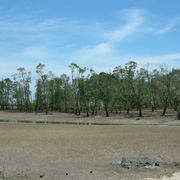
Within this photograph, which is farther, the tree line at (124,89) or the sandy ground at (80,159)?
the tree line at (124,89)

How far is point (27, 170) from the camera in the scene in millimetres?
11094

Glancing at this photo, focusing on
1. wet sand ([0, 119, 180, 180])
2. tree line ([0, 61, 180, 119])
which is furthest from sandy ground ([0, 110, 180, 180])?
tree line ([0, 61, 180, 119])

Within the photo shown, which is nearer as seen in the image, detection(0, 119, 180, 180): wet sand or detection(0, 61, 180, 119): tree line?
detection(0, 119, 180, 180): wet sand

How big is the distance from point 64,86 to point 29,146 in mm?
55849

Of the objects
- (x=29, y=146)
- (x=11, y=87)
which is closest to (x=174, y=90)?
(x=29, y=146)

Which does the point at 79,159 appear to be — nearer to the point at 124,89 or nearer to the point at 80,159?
the point at 80,159

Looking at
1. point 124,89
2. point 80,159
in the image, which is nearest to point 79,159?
point 80,159

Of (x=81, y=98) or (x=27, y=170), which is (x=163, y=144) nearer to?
(x=27, y=170)

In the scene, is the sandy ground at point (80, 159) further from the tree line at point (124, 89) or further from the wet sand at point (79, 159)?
the tree line at point (124, 89)

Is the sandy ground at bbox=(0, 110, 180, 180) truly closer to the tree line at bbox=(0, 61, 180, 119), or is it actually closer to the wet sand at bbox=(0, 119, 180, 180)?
the wet sand at bbox=(0, 119, 180, 180)

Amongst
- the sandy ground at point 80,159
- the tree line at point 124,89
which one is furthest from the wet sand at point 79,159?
the tree line at point 124,89

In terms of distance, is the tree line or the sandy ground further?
the tree line

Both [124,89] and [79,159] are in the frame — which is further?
[124,89]

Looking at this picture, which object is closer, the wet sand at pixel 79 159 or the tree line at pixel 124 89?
the wet sand at pixel 79 159
